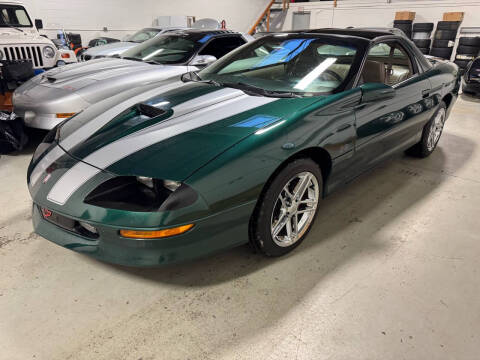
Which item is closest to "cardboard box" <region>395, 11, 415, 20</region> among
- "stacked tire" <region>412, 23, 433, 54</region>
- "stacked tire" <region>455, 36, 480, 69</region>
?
"stacked tire" <region>412, 23, 433, 54</region>

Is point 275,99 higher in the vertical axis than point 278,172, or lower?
higher

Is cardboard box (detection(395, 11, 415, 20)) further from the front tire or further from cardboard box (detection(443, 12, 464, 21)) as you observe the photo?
the front tire

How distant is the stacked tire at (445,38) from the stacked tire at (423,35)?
23 centimetres

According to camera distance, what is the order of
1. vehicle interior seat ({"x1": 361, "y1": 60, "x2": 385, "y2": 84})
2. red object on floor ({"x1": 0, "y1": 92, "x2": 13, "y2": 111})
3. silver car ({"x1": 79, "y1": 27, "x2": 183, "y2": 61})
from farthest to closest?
silver car ({"x1": 79, "y1": 27, "x2": 183, "y2": 61}) < red object on floor ({"x1": 0, "y1": 92, "x2": 13, "y2": 111}) < vehicle interior seat ({"x1": 361, "y1": 60, "x2": 385, "y2": 84})

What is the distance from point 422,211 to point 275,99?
1.43 metres

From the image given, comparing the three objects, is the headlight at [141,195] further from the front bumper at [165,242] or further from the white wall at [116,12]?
the white wall at [116,12]

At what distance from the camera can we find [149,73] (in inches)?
144

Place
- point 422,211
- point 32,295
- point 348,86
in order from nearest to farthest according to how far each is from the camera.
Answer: point 32,295 → point 348,86 → point 422,211

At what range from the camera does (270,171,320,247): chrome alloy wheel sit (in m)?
1.81

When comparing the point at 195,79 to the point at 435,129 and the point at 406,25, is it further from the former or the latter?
the point at 406,25

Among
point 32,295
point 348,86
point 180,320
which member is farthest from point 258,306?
point 348,86

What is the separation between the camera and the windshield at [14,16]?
5.09 meters

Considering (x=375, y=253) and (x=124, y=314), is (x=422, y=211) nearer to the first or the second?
(x=375, y=253)

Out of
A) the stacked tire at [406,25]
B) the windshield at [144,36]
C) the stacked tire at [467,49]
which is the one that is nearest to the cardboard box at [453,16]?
the stacked tire at [467,49]
